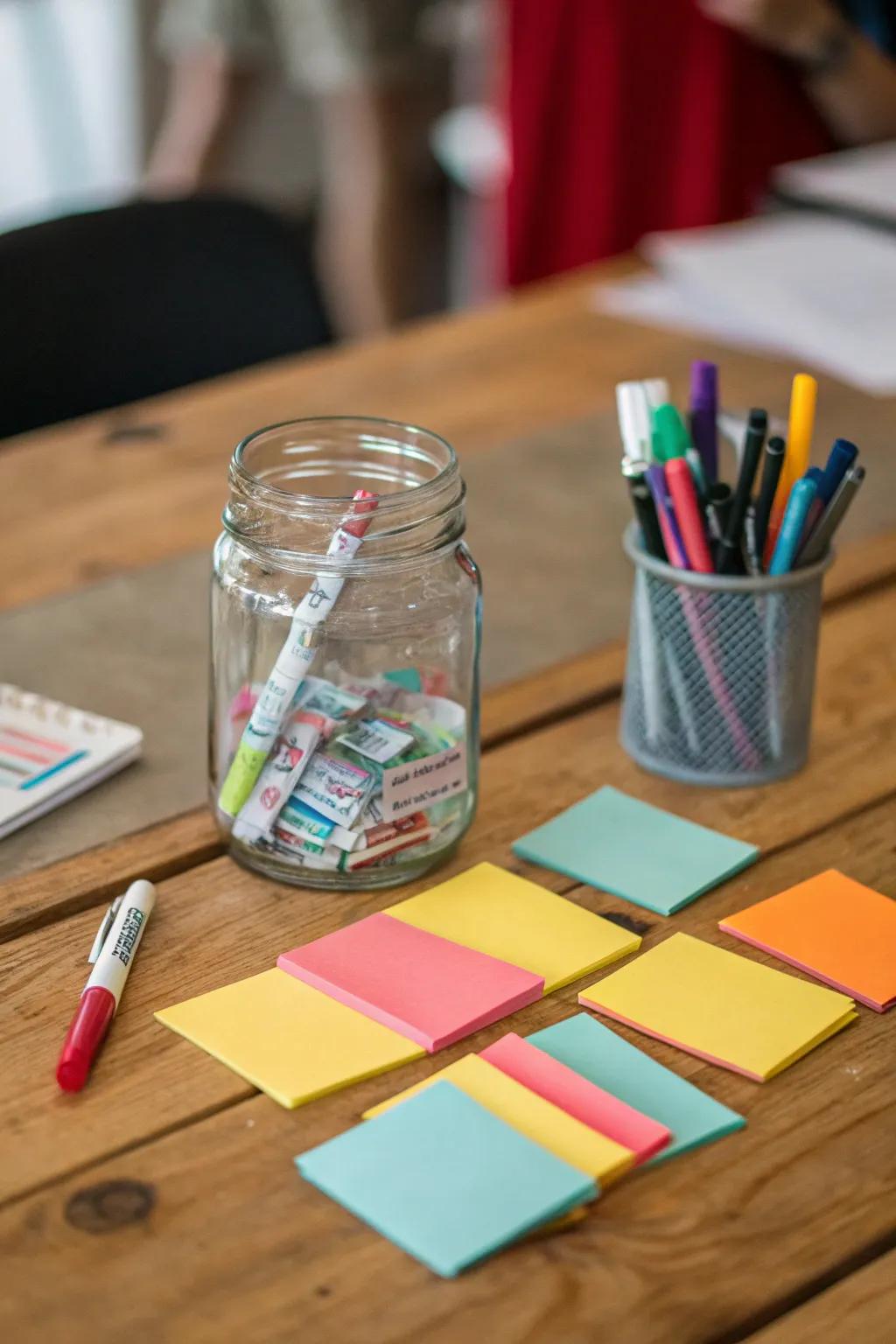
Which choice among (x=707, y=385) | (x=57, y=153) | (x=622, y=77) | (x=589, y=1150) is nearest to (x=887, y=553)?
(x=707, y=385)

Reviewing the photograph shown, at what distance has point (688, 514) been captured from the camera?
32.8 inches

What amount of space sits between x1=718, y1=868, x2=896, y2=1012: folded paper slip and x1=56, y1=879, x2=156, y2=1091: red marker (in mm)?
273

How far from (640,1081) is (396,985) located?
0.38ft

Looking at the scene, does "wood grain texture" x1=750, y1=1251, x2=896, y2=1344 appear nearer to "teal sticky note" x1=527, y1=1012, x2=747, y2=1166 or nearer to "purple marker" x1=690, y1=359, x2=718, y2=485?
"teal sticky note" x1=527, y1=1012, x2=747, y2=1166

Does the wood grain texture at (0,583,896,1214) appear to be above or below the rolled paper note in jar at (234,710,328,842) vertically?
below

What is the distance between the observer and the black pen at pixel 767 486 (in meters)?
0.82

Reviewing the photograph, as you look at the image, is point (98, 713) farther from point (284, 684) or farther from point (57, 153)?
point (57, 153)

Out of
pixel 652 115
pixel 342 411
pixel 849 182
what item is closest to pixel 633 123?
pixel 652 115

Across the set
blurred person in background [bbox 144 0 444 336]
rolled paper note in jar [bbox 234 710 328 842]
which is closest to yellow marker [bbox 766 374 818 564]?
rolled paper note in jar [bbox 234 710 328 842]

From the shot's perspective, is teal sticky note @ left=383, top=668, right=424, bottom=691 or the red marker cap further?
teal sticky note @ left=383, top=668, right=424, bottom=691

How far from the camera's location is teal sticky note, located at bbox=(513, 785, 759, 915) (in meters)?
0.79

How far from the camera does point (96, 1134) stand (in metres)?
0.62

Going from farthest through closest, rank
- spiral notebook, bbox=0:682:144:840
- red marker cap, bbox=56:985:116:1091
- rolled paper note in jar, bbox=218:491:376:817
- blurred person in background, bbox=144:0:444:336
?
1. blurred person in background, bbox=144:0:444:336
2. spiral notebook, bbox=0:682:144:840
3. rolled paper note in jar, bbox=218:491:376:817
4. red marker cap, bbox=56:985:116:1091

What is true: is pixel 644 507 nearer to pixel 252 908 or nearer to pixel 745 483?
pixel 745 483
